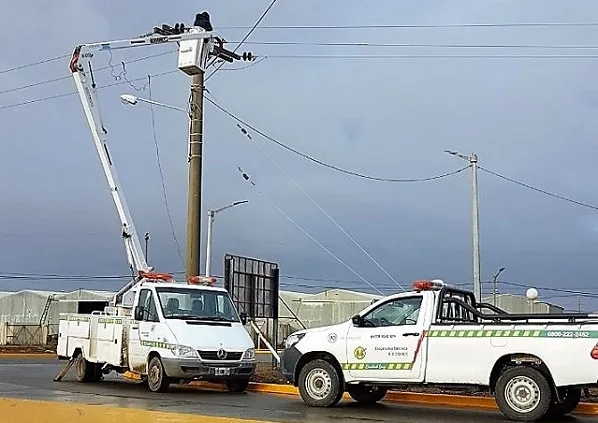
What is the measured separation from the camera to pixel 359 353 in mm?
14805

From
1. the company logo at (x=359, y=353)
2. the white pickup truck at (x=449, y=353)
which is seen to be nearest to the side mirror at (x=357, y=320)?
the white pickup truck at (x=449, y=353)

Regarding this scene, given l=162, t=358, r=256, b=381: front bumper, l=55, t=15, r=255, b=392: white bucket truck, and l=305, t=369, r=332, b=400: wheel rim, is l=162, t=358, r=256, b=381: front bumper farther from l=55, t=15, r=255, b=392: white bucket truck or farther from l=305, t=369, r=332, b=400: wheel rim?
l=305, t=369, r=332, b=400: wheel rim

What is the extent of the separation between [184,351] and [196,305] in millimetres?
1460

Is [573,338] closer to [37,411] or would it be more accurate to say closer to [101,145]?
[37,411]

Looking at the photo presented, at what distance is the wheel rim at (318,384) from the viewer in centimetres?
1505

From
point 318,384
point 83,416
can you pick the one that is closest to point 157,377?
point 318,384

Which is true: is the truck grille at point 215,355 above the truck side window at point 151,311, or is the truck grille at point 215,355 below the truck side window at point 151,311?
below

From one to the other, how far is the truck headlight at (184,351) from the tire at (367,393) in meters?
3.26

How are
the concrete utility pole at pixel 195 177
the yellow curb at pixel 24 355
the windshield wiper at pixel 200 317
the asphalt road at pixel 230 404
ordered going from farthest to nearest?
the yellow curb at pixel 24 355, the concrete utility pole at pixel 195 177, the windshield wiper at pixel 200 317, the asphalt road at pixel 230 404

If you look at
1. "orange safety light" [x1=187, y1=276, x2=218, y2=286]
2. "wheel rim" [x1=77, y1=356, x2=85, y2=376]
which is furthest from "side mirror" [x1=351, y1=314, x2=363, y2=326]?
"wheel rim" [x1=77, y1=356, x2=85, y2=376]

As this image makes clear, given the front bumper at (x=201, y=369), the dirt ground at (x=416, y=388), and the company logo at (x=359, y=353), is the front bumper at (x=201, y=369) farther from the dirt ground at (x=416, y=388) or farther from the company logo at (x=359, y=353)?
the company logo at (x=359, y=353)

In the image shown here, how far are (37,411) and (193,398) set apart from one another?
4928 mm

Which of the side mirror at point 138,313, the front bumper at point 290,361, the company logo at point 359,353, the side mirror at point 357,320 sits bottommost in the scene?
the front bumper at point 290,361

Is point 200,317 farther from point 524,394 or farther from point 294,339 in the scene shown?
point 524,394
